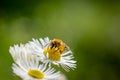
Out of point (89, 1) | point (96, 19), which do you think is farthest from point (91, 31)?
point (89, 1)

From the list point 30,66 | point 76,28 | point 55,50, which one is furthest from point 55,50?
point 76,28

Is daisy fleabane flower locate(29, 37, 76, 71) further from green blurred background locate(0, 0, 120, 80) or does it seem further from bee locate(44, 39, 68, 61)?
green blurred background locate(0, 0, 120, 80)

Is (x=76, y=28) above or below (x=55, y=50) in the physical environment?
above

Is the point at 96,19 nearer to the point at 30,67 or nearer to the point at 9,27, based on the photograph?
the point at 9,27

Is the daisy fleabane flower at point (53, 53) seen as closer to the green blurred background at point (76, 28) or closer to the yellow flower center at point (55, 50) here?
the yellow flower center at point (55, 50)

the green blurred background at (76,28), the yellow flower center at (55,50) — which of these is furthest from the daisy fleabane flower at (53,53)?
the green blurred background at (76,28)

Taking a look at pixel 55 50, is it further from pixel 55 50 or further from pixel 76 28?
pixel 76 28
